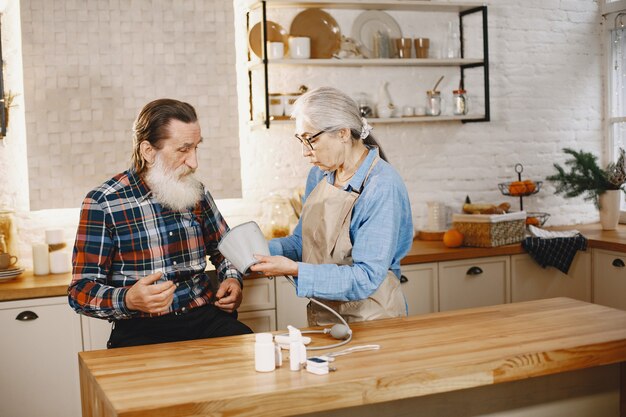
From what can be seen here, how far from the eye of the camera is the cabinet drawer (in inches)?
169

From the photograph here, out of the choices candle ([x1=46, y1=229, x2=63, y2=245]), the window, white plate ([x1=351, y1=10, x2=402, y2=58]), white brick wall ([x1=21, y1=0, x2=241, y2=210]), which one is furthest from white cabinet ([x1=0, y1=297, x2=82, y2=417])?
the window

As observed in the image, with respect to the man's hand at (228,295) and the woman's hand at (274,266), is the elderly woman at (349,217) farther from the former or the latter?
the man's hand at (228,295)

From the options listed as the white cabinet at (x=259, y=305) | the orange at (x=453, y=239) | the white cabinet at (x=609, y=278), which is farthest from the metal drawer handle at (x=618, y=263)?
the white cabinet at (x=259, y=305)

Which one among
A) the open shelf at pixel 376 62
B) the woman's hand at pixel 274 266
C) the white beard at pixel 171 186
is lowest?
the woman's hand at pixel 274 266

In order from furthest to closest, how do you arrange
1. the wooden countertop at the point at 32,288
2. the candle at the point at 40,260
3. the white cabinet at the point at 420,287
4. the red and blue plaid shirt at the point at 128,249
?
the white cabinet at the point at 420,287, the candle at the point at 40,260, the wooden countertop at the point at 32,288, the red and blue plaid shirt at the point at 128,249

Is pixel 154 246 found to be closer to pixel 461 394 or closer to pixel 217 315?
pixel 217 315

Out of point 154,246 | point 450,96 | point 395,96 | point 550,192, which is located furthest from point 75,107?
point 550,192

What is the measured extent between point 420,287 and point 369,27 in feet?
5.88

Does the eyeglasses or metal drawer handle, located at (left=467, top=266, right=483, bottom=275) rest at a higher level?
the eyeglasses

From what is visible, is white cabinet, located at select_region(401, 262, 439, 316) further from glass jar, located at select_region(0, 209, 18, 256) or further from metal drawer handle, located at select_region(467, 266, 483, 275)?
glass jar, located at select_region(0, 209, 18, 256)

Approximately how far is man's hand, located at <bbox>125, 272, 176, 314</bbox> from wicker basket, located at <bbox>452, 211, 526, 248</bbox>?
246 centimetres

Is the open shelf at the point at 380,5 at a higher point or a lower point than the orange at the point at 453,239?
higher

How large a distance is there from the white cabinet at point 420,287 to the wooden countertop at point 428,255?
2.0 inches

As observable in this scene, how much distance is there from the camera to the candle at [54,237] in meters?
4.40
